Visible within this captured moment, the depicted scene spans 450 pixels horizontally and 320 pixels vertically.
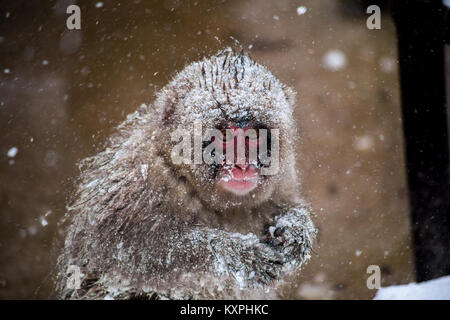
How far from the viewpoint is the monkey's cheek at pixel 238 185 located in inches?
60.8

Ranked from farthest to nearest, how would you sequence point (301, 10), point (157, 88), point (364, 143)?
point (364, 143) → point (301, 10) → point (157, 88)

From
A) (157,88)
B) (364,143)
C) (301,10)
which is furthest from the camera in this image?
(364,143)

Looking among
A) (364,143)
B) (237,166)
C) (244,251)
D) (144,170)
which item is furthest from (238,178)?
(364,143)

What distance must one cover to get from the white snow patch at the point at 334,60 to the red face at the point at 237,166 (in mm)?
472

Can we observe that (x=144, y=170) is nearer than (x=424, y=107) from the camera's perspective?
Yes

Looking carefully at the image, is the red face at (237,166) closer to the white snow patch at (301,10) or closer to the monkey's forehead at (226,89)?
the monkey's forehead at (226,89)

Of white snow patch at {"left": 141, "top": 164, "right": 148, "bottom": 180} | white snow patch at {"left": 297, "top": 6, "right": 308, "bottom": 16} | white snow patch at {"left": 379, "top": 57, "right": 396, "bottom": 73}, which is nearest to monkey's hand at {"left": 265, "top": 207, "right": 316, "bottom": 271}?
white snow patch at {"left": 141, "top": 164, "right": 148, "bottom": 180}

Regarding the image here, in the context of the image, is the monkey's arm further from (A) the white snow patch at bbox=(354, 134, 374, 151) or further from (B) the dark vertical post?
(B) the dark vertical post

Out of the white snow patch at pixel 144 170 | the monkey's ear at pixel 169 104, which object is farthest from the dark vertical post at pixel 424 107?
the white snow patch at pixel 144 170

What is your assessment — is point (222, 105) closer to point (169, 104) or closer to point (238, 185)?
point (169, 104)

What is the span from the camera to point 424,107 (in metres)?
1.66

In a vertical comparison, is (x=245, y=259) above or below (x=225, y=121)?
below

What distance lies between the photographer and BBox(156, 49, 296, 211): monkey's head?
1.44m

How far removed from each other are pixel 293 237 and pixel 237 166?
1.37 feet
